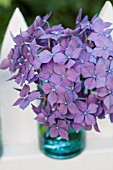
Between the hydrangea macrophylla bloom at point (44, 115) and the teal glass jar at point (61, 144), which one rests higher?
the hydrangea macrophylla bloom at point (44, 115)

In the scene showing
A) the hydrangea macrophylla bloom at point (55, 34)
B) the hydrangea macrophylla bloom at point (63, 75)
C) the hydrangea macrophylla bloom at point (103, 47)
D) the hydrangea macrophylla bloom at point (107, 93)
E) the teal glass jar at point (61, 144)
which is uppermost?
the hydrangea macrophylla bloom at point (55, 34)

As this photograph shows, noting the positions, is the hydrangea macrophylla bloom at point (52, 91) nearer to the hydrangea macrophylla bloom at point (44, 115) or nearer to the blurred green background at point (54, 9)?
the hydrangea macrophylla bloom at point (44, 115)

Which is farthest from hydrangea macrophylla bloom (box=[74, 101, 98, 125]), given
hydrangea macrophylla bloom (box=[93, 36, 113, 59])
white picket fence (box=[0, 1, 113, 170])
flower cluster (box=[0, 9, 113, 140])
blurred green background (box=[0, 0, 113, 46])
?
blurred green background (box=[0, 0, 113, 46])

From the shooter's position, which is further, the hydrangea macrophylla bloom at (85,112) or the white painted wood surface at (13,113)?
the white painted wood surface at (13,113)

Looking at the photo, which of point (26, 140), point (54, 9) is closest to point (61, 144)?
point (26, 140)

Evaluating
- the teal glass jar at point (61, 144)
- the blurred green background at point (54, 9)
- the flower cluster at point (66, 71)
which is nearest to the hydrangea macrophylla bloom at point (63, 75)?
the flower cluster at point (66, 71)

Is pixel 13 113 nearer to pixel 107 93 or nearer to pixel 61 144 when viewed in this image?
pixel 61 144
